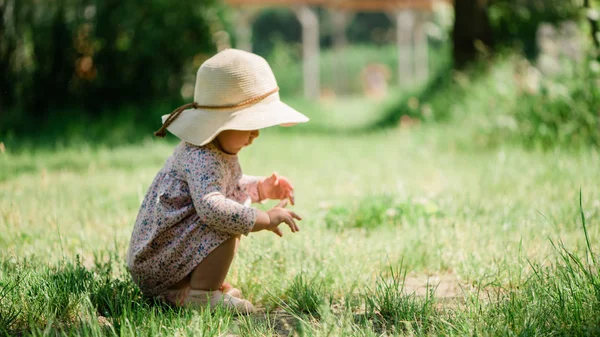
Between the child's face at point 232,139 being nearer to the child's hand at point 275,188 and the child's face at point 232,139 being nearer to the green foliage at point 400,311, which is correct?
the child's hand at point 275,188

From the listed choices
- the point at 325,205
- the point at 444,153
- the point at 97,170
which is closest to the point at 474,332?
the point at 325,205

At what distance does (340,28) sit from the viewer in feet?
71.1

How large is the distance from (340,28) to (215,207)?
64.6 ft

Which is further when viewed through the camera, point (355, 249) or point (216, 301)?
point (355, 249)

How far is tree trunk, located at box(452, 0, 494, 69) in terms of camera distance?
968 centimetres

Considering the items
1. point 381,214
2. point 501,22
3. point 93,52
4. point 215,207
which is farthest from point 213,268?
point 501,22

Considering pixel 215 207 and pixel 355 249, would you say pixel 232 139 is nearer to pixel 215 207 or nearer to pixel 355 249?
pixel 215 207

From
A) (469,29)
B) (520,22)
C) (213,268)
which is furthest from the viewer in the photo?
(520,22)

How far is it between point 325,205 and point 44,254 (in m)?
1.60

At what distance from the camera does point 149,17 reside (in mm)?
9594

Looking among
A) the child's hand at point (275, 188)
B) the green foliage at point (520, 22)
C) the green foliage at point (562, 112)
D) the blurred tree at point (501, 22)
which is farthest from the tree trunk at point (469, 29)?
the child's hand at point (275, 188)

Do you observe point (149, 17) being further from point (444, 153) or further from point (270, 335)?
point (270, 335)

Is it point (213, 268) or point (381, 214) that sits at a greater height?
point (213, 268)

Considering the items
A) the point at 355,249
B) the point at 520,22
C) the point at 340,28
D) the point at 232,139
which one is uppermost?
the point at 340,28
